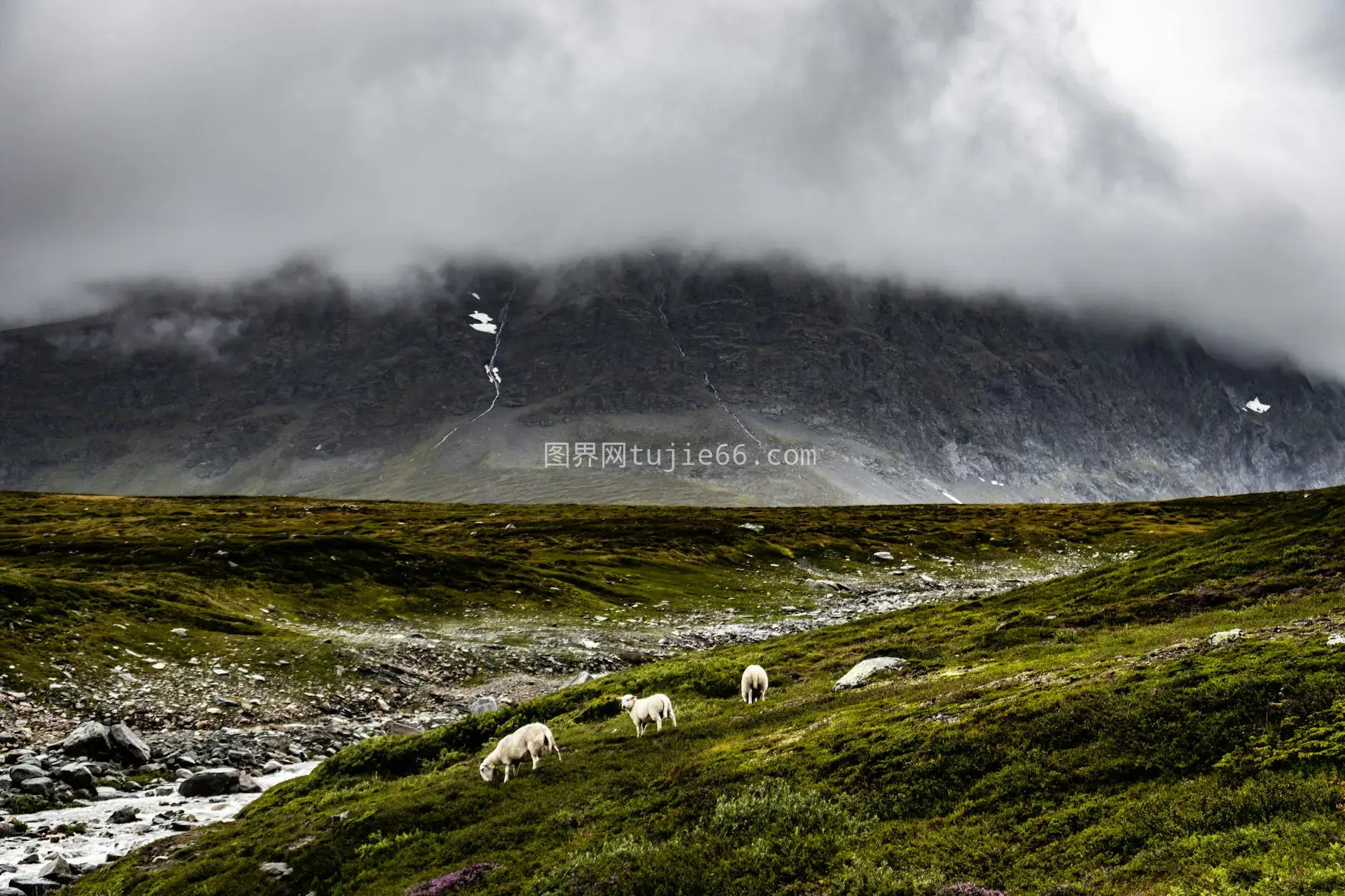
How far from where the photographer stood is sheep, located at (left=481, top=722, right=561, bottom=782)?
74.5ft

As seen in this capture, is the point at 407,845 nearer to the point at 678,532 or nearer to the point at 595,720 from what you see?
the point at 595,720

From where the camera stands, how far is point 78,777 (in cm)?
2828

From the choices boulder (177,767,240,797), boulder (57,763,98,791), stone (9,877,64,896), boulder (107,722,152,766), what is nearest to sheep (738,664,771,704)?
boulder (177,767,240,797)

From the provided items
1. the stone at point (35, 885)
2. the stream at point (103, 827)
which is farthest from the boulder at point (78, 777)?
the stone at point (35, 885)

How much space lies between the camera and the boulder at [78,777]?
28156 mm

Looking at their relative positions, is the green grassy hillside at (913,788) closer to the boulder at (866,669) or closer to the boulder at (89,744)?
the boulder at (866,669)

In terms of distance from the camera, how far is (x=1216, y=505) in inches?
6097

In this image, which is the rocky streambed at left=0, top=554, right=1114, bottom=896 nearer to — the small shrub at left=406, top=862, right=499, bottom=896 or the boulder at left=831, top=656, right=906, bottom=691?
the small shrub at left=406, top=862, right=499, bottom=896

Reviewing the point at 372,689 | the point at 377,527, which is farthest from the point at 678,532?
the point at 372,689

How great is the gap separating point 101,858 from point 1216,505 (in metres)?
179

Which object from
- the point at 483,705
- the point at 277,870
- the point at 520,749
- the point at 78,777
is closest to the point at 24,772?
the point at 78,777

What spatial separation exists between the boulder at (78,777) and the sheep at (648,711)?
62.5 feet

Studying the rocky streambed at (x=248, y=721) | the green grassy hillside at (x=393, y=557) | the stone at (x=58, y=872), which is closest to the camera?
the stone at (x=58, y=872)

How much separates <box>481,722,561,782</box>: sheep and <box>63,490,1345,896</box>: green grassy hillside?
1.81ft
